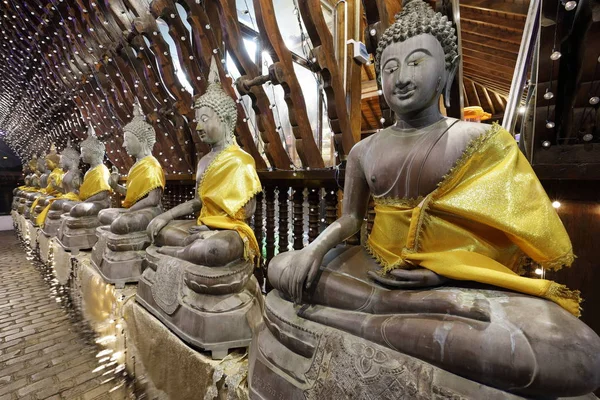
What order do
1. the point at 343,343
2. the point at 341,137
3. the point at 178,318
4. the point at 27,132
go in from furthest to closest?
the point at 27,132 < the point at 341,137 < the point at 178,318 < the point at 343,343

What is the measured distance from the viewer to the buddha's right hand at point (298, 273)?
40.9 inches

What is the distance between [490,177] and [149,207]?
8.81 feet

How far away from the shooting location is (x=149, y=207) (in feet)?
8.73

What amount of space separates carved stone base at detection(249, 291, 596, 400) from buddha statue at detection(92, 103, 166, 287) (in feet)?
5.91

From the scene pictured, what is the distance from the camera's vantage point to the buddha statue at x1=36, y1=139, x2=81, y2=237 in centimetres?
429

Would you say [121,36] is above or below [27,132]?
above

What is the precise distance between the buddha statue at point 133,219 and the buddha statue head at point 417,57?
93.5 inches

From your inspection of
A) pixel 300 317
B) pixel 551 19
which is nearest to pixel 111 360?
pixel 300 317

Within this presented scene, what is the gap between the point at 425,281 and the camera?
3.01 ft

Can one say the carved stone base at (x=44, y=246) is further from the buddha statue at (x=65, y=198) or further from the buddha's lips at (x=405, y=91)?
the buddha's lips at (x=405, y=91)

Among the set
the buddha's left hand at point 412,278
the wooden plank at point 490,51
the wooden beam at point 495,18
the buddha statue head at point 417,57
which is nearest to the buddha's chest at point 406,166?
the buddha statue head at point 417,57

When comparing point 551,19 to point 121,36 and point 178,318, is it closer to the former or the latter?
point 178,318

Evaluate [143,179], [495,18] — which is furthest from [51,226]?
[495,18]

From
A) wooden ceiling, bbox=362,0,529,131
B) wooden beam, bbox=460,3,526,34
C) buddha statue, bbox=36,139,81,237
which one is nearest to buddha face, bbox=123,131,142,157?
buddha statue, bbox=36,139,81,237
